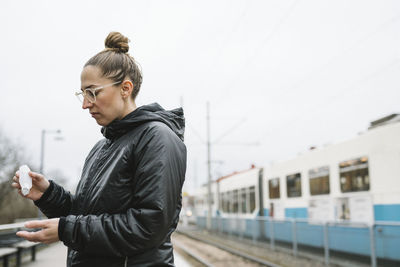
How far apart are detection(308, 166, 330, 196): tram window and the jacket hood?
36.1ft

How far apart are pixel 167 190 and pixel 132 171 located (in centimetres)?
19

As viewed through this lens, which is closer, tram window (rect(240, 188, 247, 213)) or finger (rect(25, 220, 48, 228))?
finger (rect(25, 220, 48, 228))

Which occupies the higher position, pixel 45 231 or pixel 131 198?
pixel 131 198

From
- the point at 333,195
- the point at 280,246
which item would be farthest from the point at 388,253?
the point at 280,246

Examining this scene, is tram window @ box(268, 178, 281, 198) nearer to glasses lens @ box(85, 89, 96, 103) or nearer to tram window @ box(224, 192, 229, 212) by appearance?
tram window @ box(224, 192, 229, 212)

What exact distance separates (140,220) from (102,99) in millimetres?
519

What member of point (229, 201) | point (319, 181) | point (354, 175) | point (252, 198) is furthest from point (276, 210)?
point (229, 201)

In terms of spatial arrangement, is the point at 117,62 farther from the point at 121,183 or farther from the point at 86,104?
the point at 121,183

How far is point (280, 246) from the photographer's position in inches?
552

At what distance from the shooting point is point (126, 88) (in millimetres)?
1752

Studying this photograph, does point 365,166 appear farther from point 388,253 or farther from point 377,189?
point 388,253

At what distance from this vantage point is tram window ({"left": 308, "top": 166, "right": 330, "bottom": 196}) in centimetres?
1228

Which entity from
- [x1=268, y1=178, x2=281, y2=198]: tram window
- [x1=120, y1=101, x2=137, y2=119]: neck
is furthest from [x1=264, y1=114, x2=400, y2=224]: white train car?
[x1=120, y1=101, x2=137, y2=119]: neck

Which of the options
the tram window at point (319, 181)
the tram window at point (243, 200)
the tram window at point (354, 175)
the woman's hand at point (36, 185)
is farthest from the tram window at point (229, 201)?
the woman's hand at point (36, 185)
